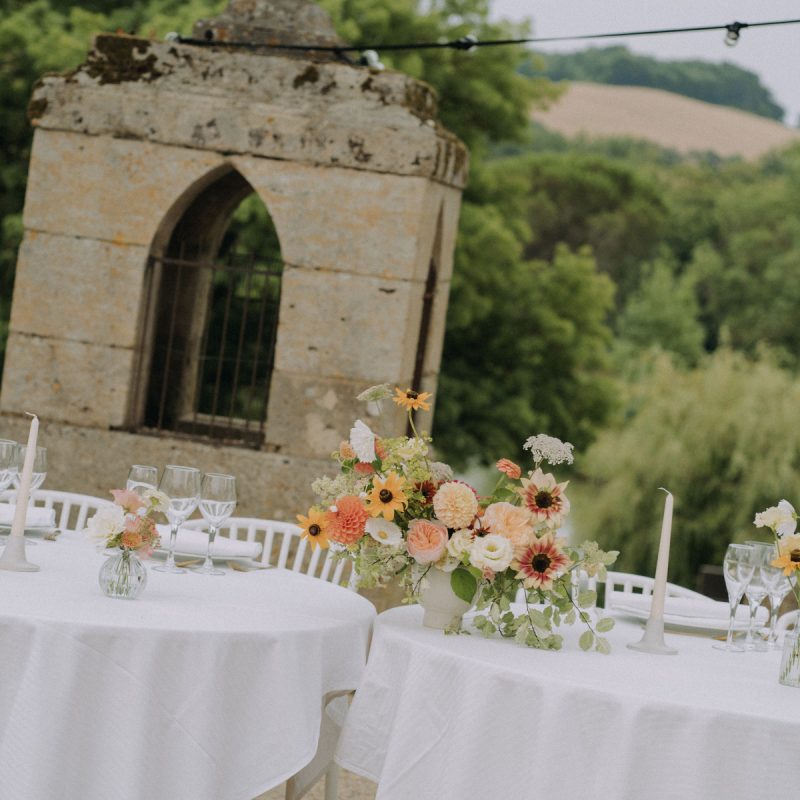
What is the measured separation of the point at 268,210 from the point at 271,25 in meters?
0.94

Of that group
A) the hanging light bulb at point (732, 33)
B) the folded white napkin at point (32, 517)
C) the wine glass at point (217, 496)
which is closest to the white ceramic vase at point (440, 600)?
the wine glass at point (217, 496)

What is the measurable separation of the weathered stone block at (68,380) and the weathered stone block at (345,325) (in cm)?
82

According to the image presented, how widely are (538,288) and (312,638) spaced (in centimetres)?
1528

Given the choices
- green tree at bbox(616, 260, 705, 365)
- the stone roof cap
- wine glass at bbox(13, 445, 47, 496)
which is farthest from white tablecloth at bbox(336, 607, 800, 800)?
green tree at bbox(616, 260, 705, 365)

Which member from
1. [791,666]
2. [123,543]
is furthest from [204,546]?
[791,666]

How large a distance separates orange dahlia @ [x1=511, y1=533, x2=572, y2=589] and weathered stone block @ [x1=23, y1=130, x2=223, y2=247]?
368 centimetres

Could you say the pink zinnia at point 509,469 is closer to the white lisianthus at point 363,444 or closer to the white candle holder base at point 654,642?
the white lisianthus at point 363,444

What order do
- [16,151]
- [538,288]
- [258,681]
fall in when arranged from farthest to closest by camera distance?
[538,288] → [16,151] → [258,681]

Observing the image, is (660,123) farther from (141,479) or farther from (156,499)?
(156,499)

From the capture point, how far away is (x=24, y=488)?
11.3ft

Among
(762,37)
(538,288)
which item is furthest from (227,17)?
(762,37)

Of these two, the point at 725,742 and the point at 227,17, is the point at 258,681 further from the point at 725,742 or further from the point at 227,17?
the point at 227,17

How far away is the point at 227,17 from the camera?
21.4 ft

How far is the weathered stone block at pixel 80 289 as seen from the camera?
20.9 feet
